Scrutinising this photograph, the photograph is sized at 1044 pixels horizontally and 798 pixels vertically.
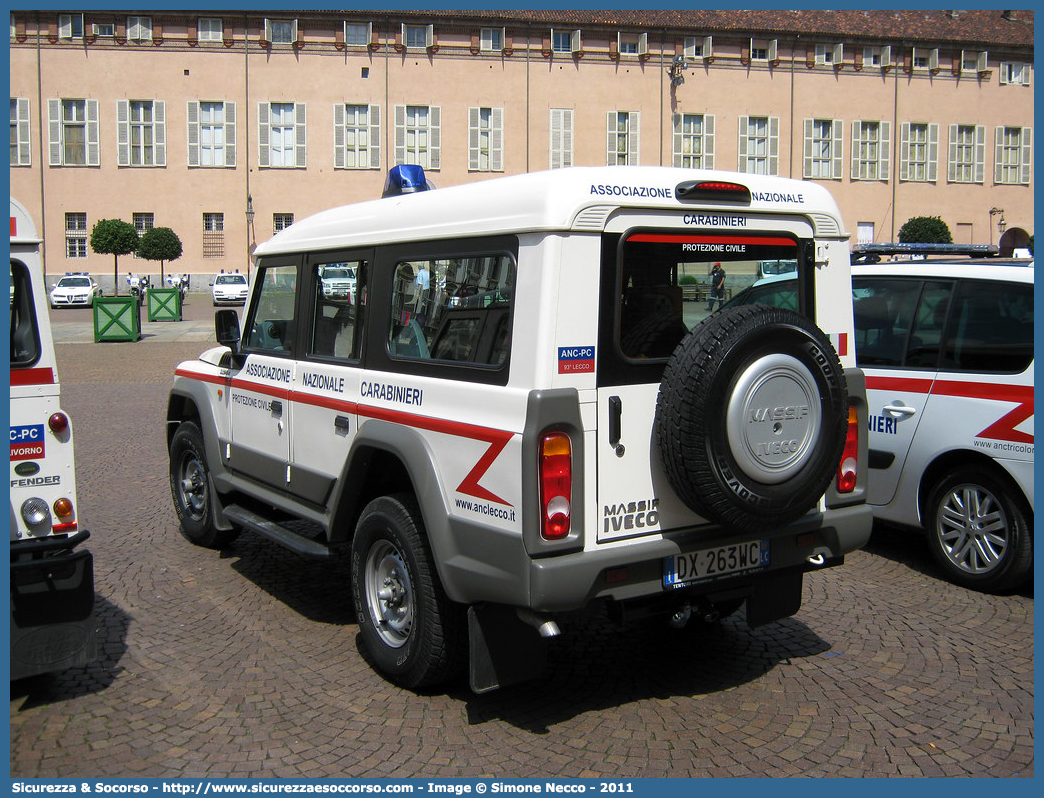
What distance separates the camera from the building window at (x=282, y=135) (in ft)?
154

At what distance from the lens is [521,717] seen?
4.08 m

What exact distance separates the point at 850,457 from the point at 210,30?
160 ft

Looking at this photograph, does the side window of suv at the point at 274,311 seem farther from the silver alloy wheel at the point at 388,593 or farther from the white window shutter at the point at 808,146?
the white window shutter at the point at 808,146

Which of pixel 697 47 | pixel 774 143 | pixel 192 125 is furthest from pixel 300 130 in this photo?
pixel 774 143

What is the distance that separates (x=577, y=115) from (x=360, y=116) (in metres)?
10.8

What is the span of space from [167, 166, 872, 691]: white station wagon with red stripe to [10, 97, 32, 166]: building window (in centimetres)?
4860

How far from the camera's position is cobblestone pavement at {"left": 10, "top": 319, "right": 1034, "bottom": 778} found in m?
3.70

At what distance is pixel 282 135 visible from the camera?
47.1 metres

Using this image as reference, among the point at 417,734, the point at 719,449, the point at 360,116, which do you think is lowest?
the point at 417,734

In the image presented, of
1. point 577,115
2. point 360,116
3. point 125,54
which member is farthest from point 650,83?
point 125,54

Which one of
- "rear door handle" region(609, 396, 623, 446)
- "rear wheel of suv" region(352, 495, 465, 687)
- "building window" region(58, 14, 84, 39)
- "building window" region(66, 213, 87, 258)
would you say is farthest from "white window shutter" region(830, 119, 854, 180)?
"rear door handle" region(609, 396, 623, 446)

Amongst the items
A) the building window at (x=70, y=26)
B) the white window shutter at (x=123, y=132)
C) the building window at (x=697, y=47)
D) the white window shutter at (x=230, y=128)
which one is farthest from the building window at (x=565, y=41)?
the building window at (x=70, y=26)

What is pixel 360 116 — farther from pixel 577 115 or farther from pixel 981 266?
pixel 981 266

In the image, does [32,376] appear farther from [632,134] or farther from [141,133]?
[141,133]
